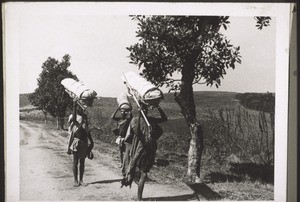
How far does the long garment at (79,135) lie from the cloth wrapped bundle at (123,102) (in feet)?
1.05

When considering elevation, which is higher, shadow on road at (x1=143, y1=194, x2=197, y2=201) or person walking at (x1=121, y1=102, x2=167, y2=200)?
person walking at (x1=121, y1=102, x2=167, y2=200)

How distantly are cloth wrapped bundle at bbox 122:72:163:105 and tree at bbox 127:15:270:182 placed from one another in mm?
64

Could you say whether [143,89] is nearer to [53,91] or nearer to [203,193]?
[53,91]

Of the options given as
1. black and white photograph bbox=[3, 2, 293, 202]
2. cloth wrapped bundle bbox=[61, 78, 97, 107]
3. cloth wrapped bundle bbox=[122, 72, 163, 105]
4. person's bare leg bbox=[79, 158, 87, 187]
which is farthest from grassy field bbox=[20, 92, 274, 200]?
person's bare leg bbox=[79, 158, 87, 187]

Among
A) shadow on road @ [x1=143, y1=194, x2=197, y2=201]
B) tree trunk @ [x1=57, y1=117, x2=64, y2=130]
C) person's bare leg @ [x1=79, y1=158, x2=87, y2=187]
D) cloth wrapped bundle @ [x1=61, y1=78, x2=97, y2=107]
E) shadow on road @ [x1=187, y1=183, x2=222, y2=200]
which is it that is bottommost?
shadow on road @ [x1=143, y1=194, x2=197, y2=201]

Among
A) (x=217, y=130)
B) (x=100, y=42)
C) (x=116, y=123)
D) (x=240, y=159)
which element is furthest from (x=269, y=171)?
(x=100, y=42)

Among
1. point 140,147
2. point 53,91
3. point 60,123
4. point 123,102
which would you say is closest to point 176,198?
point 140,147

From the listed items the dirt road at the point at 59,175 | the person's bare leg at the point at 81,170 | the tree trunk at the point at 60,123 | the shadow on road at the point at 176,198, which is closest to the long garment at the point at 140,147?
the dirt road at the point at 59,175

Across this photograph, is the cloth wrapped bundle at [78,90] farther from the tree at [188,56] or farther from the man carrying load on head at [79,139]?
the tree at [188,56]

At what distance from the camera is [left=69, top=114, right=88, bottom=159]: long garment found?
14.8ft

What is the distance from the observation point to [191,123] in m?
4.54

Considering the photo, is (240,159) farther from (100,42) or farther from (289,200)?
(100,42)

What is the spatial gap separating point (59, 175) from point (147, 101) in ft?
2.97

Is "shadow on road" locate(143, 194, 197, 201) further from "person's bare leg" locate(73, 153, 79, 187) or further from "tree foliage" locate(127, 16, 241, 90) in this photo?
"tree foliage" locate(127, 16, 241, 90)
